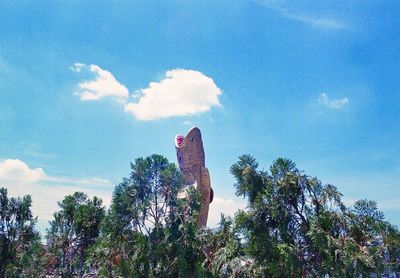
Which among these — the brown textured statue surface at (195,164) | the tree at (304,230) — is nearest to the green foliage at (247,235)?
the tree at (304,230)

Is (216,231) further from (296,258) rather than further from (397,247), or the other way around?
(397,247)

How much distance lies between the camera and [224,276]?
54.4 ft

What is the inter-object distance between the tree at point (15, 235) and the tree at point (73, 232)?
5.08ft

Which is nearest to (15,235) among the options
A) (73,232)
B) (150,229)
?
(73,232)

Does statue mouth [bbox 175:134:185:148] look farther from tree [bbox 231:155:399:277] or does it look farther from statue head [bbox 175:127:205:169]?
tree [bbox 231:155:399:277]

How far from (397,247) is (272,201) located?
15.5 feet

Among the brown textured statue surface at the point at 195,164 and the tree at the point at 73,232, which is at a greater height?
the brown textured statue surface at the point at 195,164

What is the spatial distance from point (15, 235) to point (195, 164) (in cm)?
1532

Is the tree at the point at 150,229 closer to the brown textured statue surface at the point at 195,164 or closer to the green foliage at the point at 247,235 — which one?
the green foliage at the point at 247,235

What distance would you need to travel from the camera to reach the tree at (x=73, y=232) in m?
21.8

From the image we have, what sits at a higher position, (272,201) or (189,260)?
(272,201)

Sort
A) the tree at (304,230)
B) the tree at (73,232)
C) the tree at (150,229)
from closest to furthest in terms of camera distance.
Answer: the tree at (304,230) < the tree at (150,229) < the tree at (73,232)

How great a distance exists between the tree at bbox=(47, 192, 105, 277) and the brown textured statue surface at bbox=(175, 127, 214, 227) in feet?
39.8

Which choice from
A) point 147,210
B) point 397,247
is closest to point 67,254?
point 147,210
